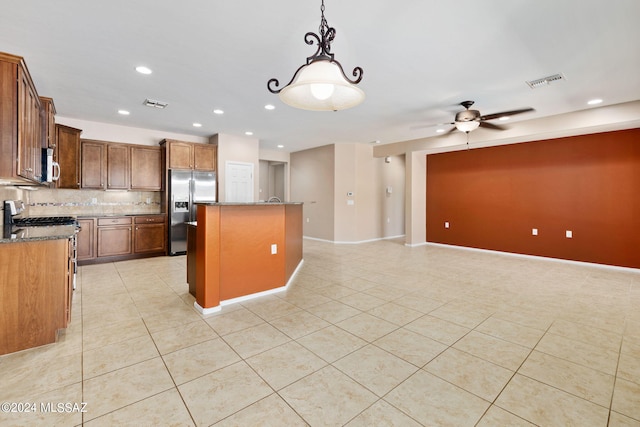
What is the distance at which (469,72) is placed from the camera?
131 inches

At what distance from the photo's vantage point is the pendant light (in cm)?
164

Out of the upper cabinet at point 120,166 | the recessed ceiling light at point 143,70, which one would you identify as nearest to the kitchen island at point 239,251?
the recessed ceiling light at point 143,70

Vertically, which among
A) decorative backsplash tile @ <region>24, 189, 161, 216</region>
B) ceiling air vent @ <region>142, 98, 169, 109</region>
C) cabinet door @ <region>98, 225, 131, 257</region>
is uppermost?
ceiling air vent @ <region>142, 98, 169, 109</region>

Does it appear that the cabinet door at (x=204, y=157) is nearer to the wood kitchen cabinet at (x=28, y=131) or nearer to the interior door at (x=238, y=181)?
the interior door at (x=238, y=181)

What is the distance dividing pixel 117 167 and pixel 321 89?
5.47 m

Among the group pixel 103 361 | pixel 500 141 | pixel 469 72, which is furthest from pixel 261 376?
pixel 500 141

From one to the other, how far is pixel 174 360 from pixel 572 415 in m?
2.57

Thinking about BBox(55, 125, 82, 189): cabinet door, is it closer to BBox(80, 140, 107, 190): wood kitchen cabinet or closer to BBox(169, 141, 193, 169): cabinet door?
BBox(80, 140, 107, 190): wood kitchen cabinet

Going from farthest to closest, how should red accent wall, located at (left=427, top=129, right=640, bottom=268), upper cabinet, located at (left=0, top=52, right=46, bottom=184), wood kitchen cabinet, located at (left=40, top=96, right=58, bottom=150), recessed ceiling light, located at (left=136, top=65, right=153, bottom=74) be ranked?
red accent wall, located at (left=427, top=129, right=640, bottom=268), wood kitchen cabinet, located at (left=40, top=96, right=58, bottom=150), recessed ceiling light, located at (left=136, top=65, right=153, bottom=74), upper cabinet, located at (left=0, top=52, right=46, bottom=184)

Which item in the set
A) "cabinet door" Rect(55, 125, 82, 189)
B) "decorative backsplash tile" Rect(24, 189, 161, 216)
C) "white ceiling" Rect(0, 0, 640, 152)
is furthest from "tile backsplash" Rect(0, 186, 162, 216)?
"white ceiling" Rect(0, 0, 640, 152)

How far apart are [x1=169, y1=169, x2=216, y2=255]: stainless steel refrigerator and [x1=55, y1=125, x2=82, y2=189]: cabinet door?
57.9 inches

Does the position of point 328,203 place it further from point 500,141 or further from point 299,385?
point 299,385

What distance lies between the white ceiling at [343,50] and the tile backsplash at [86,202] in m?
1.68

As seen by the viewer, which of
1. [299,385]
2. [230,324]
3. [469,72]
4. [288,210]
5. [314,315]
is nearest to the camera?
[299,385]
